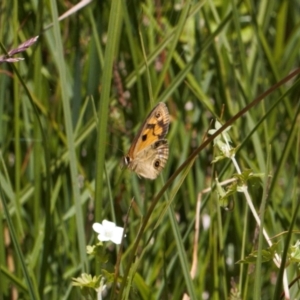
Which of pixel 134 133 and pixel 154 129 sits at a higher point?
pixel 154 129

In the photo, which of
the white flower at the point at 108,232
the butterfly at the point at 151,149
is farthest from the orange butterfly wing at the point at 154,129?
the white flower at the point at 108,232

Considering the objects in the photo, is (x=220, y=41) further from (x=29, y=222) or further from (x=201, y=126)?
(x=29, y=222)

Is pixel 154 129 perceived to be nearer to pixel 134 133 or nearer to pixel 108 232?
pixel 108 232

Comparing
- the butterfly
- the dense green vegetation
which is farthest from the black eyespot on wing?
the dense green vegetation

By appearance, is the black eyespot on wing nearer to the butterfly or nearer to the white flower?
the butterfly

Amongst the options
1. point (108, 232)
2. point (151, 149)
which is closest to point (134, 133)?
point (151, 149)

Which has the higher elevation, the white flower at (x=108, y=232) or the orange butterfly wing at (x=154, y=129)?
the orange butterfly wing at (x=154, y=129)

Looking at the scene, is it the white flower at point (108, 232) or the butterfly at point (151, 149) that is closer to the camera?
the white flower at point (108, 232)

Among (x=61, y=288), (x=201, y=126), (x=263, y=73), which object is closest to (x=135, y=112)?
(x=201, y=126)

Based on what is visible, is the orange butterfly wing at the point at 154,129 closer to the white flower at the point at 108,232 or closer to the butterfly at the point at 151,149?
the butterfly at the point at 151,149
